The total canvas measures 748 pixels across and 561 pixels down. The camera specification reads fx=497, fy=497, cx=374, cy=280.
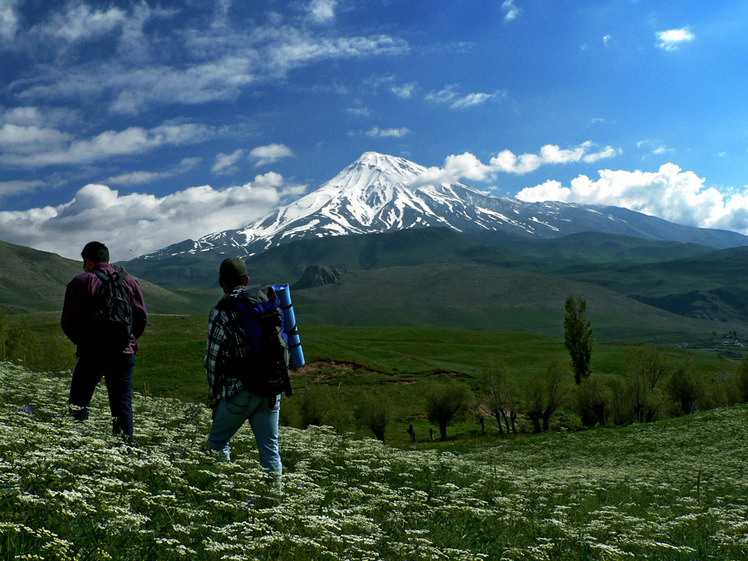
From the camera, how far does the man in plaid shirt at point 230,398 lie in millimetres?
7199

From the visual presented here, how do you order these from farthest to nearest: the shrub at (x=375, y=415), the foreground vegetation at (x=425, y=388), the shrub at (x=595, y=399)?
the shrub at (x=595, y=399) → the shrub at (x=375, y=415) → the foreground vegetation at (x=425, y=388)

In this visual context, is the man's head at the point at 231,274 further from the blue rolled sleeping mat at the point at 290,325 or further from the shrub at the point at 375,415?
the shrub at the point at 375,415

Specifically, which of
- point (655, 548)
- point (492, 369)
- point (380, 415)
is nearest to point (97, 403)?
point (655, 548)

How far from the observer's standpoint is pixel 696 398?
63.2 meters

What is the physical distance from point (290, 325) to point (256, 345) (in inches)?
25.8

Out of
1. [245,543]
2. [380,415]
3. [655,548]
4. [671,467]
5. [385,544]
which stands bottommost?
[380,415]

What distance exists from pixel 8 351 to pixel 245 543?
177 ft

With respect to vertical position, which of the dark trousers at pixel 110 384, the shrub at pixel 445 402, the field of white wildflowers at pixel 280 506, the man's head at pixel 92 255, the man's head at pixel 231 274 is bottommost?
the shrub at pixel 445 402

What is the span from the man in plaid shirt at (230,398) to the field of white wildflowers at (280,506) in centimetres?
42

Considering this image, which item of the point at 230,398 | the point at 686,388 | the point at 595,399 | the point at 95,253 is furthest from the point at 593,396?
the point at 95,253

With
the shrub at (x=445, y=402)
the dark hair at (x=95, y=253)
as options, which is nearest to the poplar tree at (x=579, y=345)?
the shrub at (x=445, y=402)

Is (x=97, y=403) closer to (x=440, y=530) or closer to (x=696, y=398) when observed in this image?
(x=440, y=530)

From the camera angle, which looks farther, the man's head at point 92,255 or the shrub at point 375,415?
the shrub at point 375,415

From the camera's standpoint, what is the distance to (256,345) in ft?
23.6
